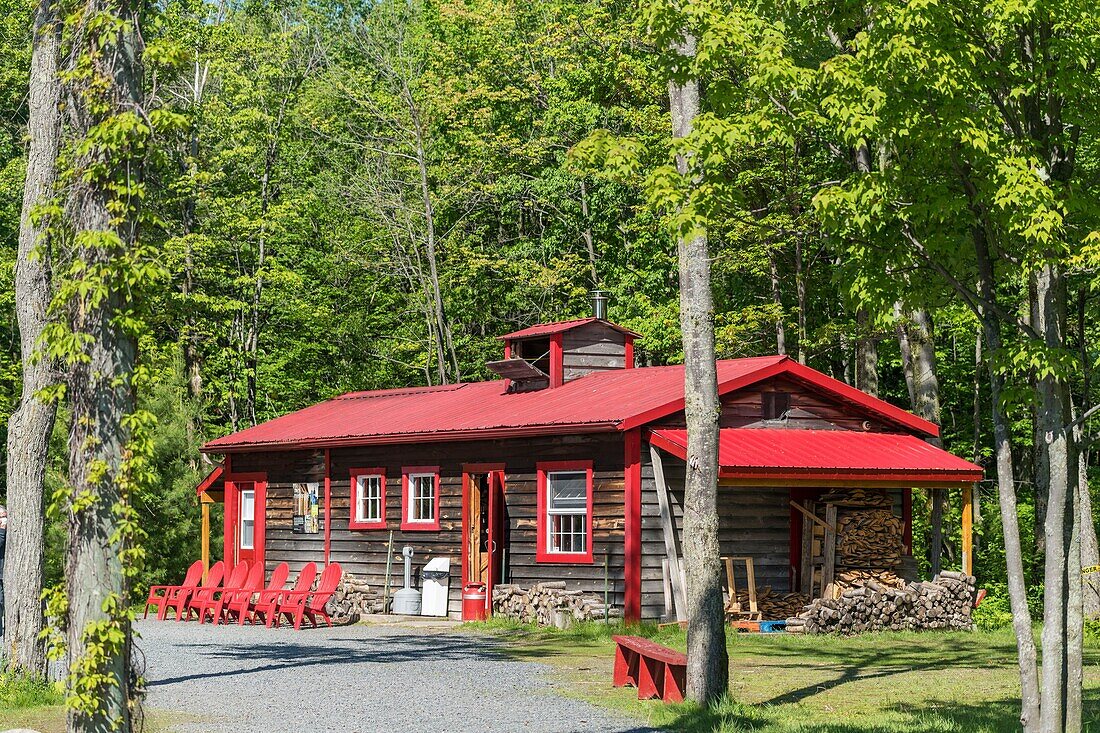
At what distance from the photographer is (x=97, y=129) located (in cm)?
769

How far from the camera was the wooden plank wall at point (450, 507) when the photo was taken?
66.7 feet

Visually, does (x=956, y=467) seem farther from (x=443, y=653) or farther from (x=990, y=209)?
(x=990, y=209)

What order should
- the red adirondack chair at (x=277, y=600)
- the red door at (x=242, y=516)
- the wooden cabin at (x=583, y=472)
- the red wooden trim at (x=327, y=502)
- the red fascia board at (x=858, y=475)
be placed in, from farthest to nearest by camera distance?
the red door at (x=242, y=516), the red wooden trim at (x=327, y=502), the red adirondack chair at (x=277, y=600), the wooden cabin at (x=583, y=472), the red fascia board at (x=858, y=475)

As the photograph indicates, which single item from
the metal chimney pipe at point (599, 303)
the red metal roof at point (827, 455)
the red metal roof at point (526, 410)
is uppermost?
the metal chimney pipe at point (599, 303)

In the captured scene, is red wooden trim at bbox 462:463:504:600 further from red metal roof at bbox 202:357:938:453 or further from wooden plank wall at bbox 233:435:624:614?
red metal roof at bbox 202:357:938:453

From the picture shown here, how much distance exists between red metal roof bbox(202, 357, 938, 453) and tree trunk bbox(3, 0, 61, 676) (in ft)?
28.5

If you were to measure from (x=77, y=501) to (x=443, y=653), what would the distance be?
32.8ft

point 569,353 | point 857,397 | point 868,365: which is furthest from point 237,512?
point 868,365

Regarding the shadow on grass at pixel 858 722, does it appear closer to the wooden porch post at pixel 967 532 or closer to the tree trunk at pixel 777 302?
the wooden porch post at pixel 967 532

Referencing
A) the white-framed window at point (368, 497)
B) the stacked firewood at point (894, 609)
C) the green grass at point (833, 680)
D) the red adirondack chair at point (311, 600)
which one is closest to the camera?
the green grass at point (833, 680)

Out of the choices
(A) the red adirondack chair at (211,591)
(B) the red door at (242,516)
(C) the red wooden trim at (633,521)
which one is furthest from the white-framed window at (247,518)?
(C) the red wooden trim at (633,521)

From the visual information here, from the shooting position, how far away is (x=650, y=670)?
12875 mm

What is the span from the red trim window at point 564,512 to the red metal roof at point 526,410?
0.77m

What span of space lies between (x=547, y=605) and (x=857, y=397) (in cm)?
598
